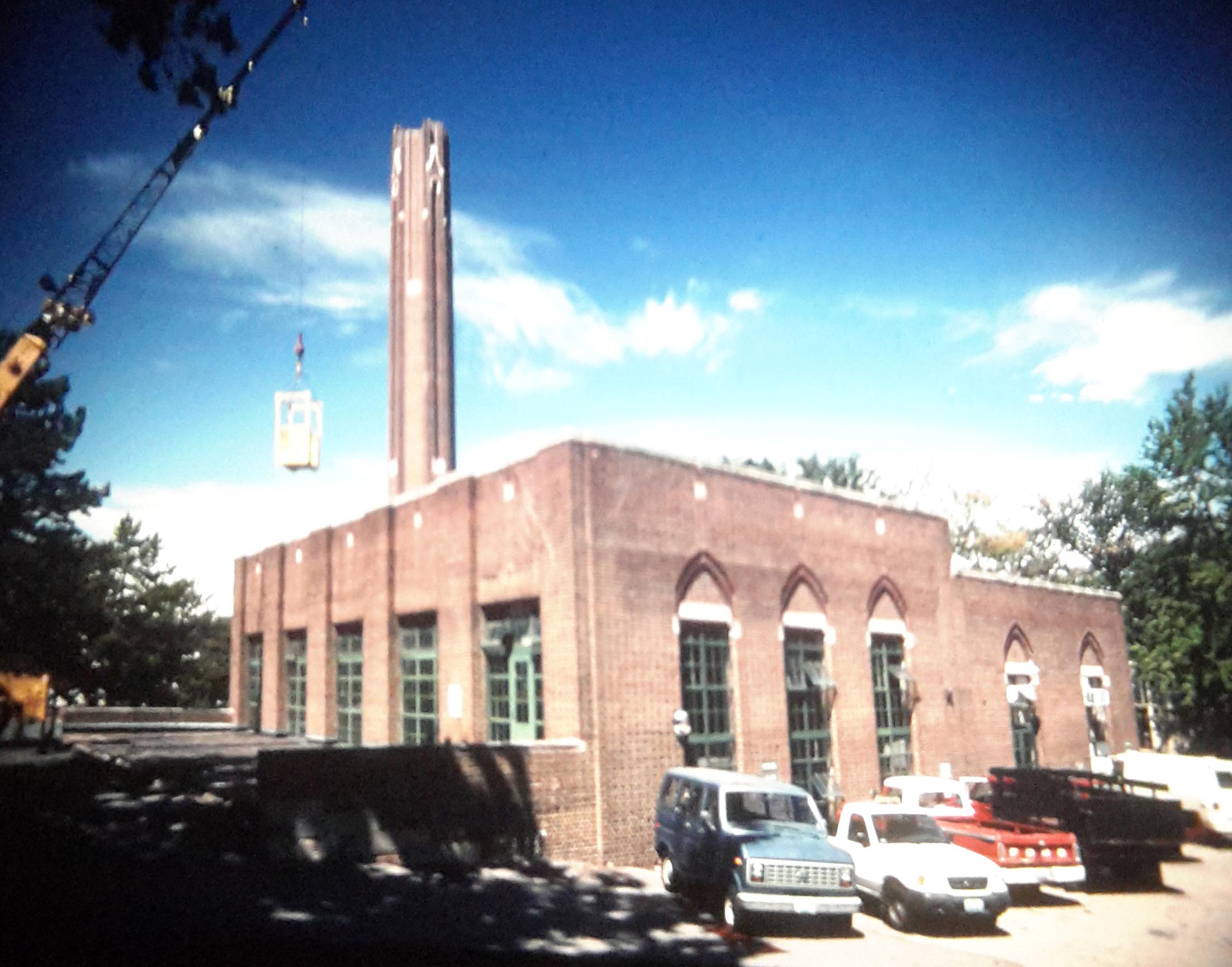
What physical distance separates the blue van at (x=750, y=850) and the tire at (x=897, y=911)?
610 millimetres

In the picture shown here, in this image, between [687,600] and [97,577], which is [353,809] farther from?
[97,577]

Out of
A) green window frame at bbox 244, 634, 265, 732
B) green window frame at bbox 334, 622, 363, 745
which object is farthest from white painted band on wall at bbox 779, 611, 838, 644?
green window frame at bbox 244, 634, 265, 732

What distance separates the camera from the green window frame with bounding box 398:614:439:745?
19.8 metres

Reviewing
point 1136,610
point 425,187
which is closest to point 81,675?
point 425,187

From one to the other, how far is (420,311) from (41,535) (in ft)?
59.9

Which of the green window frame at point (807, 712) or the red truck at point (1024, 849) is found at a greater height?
the green window frame at point (807, 712)

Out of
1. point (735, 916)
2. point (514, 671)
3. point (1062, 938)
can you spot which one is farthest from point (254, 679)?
point (1062, 938)

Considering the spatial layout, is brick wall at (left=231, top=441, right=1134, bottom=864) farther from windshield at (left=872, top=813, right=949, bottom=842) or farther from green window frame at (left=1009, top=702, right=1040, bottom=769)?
windshield at (left=872, top=813, right=949, bottom=842)

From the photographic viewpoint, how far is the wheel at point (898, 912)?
11.5 m

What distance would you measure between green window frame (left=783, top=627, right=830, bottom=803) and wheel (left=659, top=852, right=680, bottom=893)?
6.37 m

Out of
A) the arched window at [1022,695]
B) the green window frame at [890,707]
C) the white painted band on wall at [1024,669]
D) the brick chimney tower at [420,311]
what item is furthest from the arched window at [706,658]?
the brick chimney tower at [420,311]

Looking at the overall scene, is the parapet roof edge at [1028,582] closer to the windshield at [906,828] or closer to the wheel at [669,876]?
the windshield at [906,828]

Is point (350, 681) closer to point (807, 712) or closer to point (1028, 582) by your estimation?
point (807, 712)

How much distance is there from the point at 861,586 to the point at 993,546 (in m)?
36.7
